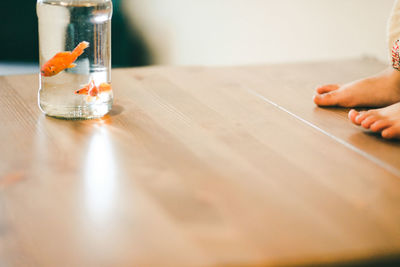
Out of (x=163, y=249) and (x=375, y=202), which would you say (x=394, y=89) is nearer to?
(x=375, y=202)

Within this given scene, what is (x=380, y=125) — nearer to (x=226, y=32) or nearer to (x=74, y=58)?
(x=74, y=58)

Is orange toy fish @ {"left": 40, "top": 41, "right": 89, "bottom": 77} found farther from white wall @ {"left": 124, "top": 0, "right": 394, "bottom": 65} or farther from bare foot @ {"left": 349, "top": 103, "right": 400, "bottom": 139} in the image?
white wall @ {"left": 124, "top": 0, "right": 394, "bottom": 65}

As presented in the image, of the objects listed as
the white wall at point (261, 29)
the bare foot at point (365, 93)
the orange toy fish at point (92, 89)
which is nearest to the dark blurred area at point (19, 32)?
the white wall at point (261, 29)

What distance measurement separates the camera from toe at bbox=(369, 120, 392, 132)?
103 centimetres

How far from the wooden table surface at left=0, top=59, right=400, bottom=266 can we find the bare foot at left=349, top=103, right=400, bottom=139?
0.02 meters

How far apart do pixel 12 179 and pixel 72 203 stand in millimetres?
126

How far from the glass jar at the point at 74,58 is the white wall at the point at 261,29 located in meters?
1.05

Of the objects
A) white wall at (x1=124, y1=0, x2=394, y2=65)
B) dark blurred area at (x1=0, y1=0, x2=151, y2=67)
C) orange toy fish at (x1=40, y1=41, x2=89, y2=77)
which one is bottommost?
dark blurred area at (x1=0, y1=0, x2=151, y2=67)

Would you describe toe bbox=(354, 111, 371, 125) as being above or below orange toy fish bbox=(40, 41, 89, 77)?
below

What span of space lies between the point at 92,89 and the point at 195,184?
37 centimetres

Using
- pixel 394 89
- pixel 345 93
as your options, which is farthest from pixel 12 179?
pixel 394 89

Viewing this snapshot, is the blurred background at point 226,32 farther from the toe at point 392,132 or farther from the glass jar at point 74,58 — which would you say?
the glass jar at point 74,58

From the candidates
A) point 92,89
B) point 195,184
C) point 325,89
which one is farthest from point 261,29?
point 195,184

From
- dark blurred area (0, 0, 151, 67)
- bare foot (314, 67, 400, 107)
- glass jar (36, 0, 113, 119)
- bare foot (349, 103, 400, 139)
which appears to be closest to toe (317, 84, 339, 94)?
bare foot (314, 67, 400, 107)
